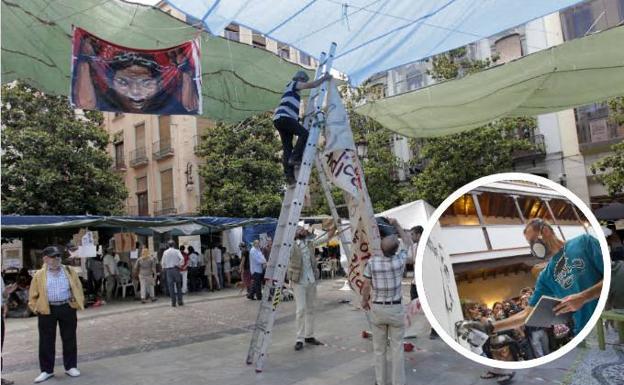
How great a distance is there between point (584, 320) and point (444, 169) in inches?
808

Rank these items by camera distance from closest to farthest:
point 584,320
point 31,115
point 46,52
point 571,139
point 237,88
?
point 584,320 < point 46,52 < point 237,88 < point 31,115 < point 571,139

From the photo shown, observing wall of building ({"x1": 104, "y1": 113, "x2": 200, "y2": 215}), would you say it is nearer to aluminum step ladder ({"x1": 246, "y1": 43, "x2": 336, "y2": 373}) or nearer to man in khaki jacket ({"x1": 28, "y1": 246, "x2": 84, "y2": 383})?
man in khaki jacket ({"x1": 28, "y1": 246, "x2": 84, "y2": 383})

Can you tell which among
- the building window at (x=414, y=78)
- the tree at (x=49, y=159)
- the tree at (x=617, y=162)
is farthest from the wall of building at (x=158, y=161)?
the tree at (x=617, y=162)

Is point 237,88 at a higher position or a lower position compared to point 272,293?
higher

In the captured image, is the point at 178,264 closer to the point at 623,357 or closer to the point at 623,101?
the point at 623,357

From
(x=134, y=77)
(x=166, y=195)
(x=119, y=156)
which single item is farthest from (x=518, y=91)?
(x=119, y=156)

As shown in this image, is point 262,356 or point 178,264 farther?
point 178,264

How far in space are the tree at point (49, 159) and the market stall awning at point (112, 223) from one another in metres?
6.12

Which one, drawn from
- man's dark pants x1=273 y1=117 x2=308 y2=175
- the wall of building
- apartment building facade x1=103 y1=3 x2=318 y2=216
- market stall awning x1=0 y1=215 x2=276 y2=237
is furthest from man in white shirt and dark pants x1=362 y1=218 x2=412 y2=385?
the wall of building

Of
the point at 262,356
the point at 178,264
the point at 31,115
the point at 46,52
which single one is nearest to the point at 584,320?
the point at 262,356

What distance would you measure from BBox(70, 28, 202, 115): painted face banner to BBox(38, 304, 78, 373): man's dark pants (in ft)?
8.66

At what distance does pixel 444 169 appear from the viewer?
2208 cm

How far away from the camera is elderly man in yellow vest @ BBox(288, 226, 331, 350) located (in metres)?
7.38

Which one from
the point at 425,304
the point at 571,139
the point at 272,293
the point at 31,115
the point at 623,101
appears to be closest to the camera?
the point at 425,304
